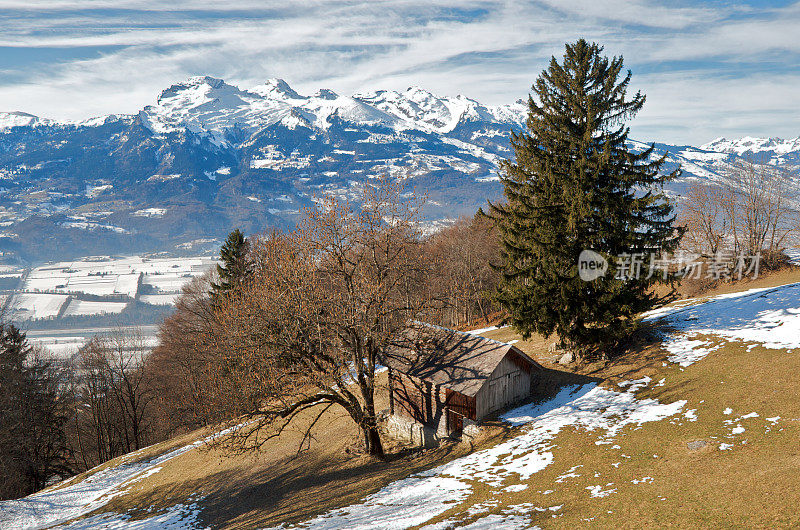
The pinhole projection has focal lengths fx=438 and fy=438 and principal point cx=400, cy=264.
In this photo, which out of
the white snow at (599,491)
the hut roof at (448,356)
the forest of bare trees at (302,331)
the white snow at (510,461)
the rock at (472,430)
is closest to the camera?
the white snow at (599,491)

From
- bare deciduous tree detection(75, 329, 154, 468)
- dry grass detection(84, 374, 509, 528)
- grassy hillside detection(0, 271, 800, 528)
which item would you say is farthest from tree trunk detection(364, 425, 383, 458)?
bare deciduous tree detection(75, 329, 154, 468)

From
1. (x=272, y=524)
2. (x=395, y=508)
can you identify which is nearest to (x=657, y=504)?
(x=395, y=508)

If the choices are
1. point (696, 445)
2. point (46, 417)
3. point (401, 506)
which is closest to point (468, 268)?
point (696, 445)

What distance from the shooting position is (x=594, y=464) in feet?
56.4

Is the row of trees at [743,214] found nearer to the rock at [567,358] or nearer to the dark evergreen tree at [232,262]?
the rock at [567,358]

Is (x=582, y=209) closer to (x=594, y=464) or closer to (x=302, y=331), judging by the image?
(x=594, y=464)

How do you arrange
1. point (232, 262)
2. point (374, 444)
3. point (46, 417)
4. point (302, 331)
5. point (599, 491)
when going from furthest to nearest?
point (232, 262), point (46, 417), point (374, 444), point (302, 331), point (599, 491)

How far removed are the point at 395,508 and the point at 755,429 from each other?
546 inches

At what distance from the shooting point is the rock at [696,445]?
1623 cm

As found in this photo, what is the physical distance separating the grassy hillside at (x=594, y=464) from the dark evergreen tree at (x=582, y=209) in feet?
13.9

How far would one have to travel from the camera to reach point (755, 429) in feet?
53.5

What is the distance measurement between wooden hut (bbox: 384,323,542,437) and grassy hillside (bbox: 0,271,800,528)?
4.41 feet

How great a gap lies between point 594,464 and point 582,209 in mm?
12469

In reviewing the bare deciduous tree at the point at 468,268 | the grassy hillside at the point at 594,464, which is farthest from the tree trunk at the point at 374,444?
the bare deciduous tree at the point at 468,268
